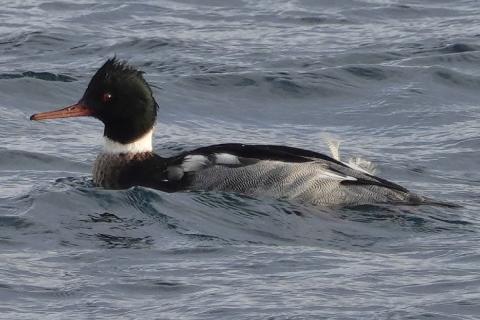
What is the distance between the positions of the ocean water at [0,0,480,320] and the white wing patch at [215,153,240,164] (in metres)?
0.36

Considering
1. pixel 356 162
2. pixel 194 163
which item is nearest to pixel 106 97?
pixel 194 163

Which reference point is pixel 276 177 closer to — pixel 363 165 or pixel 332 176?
pixel 332 176

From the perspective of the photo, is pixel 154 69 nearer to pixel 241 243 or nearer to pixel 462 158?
pixel 462 158

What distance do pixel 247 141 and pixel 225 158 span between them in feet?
9.27

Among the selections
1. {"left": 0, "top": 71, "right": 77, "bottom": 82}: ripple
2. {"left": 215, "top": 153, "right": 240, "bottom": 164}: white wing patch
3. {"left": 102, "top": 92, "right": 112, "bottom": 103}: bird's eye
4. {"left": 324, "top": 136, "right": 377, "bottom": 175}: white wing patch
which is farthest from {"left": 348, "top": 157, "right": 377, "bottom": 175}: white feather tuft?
{"left": 0, "top": 71, "right": 77, "bottom": 82}: ripple

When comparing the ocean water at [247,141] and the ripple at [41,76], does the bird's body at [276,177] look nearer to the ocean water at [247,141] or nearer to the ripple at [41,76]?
the ocean water at [247,141]

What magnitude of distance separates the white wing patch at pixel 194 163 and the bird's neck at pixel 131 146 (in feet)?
2.22

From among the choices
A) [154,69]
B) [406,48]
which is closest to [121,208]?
[154,69]

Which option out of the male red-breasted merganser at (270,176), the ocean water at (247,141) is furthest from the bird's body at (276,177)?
the ocean water at (247,141)

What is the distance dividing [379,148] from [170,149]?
211 cm

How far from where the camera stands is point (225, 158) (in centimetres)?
1308

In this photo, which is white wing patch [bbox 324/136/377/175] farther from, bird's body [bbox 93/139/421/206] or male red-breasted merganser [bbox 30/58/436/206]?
bird's body [bbox 93/139/421/206]

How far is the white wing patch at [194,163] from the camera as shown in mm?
13094

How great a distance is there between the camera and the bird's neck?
1366 centimetres
